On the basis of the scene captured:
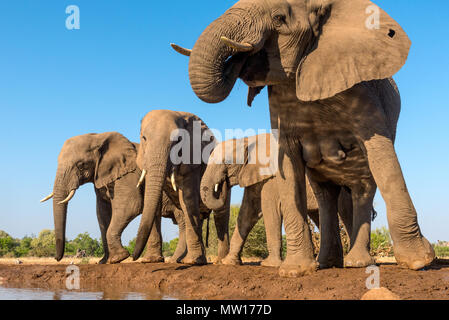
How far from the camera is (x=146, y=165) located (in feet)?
30.9

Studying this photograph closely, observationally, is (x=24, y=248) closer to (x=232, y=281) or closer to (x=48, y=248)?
(x=48, y=248)

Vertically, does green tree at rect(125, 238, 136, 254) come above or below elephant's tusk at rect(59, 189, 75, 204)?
below

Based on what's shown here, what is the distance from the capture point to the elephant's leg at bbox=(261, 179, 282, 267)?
862cm

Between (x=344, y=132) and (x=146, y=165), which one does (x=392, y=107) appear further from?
(x=146, y=165)

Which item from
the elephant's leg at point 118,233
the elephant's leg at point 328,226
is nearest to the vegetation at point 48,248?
the elephant's leg at point 118,233

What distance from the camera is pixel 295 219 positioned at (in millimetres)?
6027

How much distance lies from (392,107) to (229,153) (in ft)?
13.4

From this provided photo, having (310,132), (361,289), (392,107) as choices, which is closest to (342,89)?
(310,132)

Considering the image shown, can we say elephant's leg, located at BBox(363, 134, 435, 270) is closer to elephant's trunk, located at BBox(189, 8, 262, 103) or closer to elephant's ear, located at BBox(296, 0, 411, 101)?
elephant's ear, located at BBox(296, 0, 411, 101)

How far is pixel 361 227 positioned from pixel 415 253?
3.85 ft

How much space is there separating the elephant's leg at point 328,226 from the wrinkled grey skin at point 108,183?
4.67 m

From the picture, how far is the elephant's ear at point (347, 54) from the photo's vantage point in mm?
5188

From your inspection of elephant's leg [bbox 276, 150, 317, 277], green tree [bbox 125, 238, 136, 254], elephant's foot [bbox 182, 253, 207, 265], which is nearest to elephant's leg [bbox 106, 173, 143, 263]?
elephant's foot [bbox 182, 253, 207, 265]

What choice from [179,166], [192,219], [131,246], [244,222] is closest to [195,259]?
[192,219]
